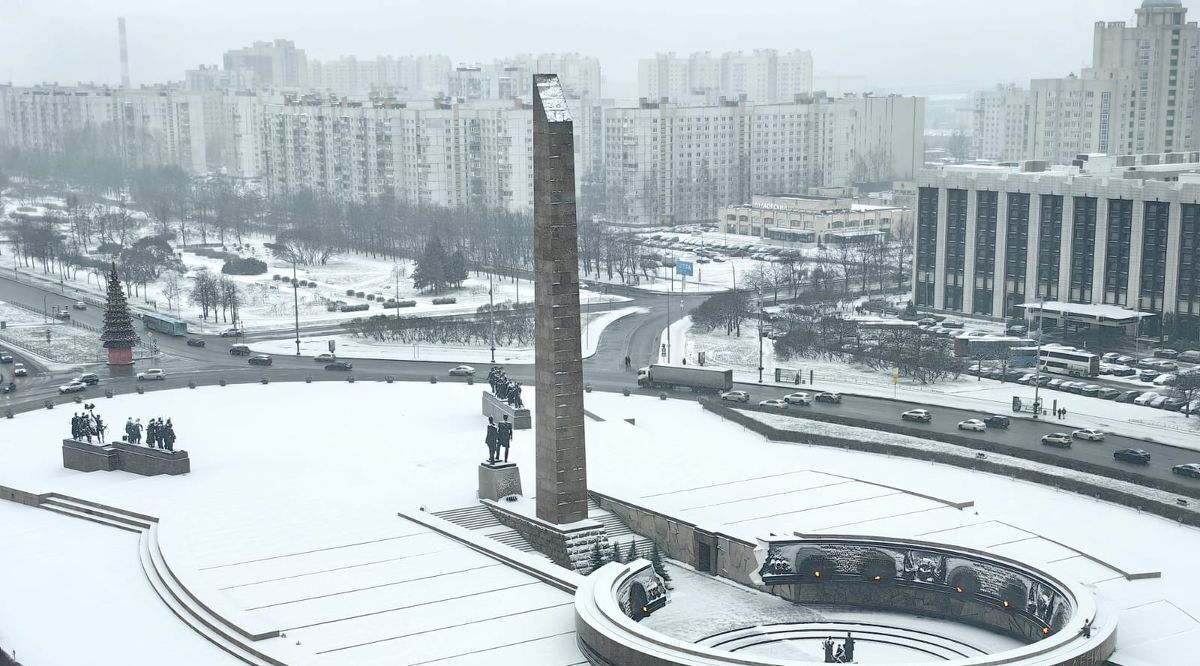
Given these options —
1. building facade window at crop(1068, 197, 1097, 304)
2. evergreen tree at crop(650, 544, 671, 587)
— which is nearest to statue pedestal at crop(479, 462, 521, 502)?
evergreen tree at crop(650, 544, 671, 587)

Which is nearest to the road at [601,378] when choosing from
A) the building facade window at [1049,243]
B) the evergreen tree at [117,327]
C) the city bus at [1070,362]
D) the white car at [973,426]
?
the white car at [973,426]

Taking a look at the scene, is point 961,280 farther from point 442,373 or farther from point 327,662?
point 327,662

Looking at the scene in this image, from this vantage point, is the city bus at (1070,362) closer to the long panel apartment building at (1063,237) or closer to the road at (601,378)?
the long panel apartment building at (1063,237)

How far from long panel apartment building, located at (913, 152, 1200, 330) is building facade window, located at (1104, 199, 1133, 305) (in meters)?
0.06

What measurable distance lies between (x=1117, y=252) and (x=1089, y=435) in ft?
103

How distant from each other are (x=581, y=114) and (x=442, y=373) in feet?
385

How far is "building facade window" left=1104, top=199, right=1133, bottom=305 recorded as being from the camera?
83.2 meters

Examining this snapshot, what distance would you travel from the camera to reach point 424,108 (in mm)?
151625

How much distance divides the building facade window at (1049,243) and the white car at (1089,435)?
32.1 m

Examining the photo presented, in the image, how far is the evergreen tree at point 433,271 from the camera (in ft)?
344

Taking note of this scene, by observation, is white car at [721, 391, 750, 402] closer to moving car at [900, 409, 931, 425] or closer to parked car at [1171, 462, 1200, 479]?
moving car at [900, 409, 931, 425]

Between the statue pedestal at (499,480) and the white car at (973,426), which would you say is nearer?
the statue pedestal at (499,480)

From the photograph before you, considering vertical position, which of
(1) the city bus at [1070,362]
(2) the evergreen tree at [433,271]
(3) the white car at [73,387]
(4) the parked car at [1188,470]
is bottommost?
(3) the white car at [73,387]

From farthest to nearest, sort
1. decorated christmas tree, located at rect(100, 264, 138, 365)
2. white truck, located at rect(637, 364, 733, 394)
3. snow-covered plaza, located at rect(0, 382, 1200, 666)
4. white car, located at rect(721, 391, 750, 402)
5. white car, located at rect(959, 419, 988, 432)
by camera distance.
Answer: decorated christmas tree, located at rect(100, 264, 138, 365), white truck, located at rect(637, 364, 733, 394), white car, located at rect(721, 391, 750, 402), white car, located at rect(959, 419, 988, 432), snow-covered plaza, located at rect(0, 382, 1200, 666)
